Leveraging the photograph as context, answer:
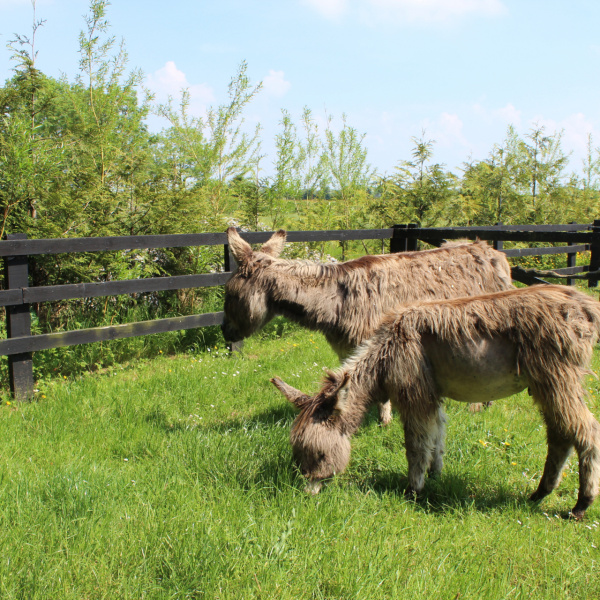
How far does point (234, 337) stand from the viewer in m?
4.79

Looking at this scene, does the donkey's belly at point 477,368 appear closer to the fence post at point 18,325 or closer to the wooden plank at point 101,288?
the wooden plank at point 101,288

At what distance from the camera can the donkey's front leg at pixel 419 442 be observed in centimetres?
336

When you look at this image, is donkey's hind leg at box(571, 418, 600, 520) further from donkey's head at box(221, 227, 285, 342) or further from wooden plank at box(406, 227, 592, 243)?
wooden plank at box(406, 227, 592, 243)

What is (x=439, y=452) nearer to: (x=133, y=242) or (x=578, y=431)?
(x=578, y=431)

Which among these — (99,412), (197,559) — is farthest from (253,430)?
(197,559)

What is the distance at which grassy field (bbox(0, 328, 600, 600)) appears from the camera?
7.87 feet

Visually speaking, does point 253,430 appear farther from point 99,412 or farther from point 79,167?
point 79,167

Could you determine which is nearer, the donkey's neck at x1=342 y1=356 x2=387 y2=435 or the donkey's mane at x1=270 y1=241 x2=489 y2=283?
the donkey's neck at x1=342 y1=356 x2=387 y2=435

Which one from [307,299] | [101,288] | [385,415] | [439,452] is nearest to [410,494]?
[439,452]

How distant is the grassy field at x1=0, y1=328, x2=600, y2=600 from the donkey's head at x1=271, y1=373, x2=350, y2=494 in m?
0.12

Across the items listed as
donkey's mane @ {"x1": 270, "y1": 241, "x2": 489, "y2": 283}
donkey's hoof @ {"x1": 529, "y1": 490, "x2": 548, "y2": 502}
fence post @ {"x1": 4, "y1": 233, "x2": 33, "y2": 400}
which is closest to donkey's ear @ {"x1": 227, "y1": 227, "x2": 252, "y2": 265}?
donkey's mane @ {"x1": 270, "y1": 241, "x2": 489, "y2": 283}

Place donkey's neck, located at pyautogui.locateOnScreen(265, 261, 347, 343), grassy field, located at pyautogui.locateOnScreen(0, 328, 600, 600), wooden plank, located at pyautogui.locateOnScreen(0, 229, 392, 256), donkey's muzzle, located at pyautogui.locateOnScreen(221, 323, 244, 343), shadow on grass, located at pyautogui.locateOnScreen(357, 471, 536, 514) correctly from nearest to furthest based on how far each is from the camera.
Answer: grassy field, located at pyautogui.locateOnScreen(0, 328, 600, 600) → shadow on grass, located at pyautogui.locateOnScreen(357, 471, 536, 514) → donkey's neck, located at pyautogui.locateOnScreen(265, 261, 347, 343) → donkey's muzzle, located at pyautogui.locateOnScreen(221, 323, 244, 343) → wooden plank, located at pyautogui.locateOnScreen(0, 229, 392, 256)

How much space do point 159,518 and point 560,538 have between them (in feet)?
7.55

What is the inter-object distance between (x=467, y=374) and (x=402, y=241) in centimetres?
504
